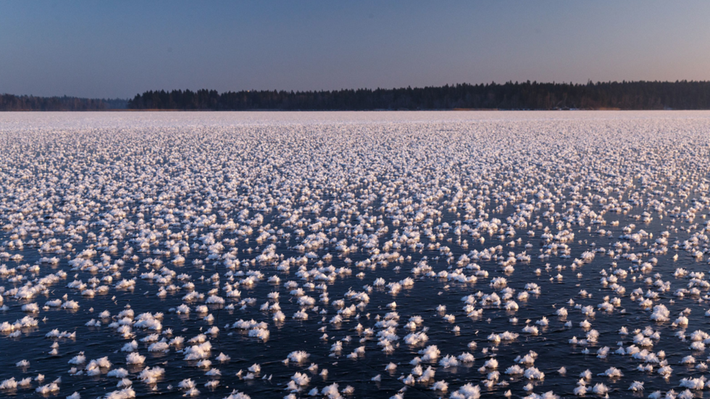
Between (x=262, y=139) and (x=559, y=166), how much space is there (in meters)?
29.7

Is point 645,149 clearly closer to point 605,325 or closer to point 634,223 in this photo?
point 634,223

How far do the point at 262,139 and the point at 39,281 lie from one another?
42657 mm

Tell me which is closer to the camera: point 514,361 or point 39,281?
point 514,361

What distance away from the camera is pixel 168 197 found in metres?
23.7

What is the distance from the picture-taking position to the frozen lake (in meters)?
8.80

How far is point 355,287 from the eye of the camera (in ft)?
42.2

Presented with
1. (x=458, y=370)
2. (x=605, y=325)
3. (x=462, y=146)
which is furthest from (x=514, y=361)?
(x=462, y=146)

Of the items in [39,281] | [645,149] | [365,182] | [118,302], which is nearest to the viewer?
[118,302]

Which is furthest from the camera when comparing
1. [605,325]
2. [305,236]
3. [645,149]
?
[645,149]

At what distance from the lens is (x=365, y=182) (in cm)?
2748

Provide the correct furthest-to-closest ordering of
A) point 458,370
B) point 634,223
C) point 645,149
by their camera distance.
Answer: point 645,149, point 634,223, point 458,370

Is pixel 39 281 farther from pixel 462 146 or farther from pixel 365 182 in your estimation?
pixel 462 146

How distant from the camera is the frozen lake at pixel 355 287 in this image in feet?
28.9

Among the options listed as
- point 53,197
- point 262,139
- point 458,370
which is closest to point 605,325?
point 458,370
